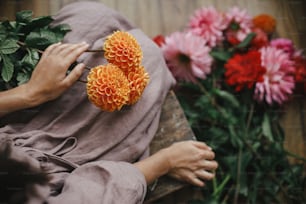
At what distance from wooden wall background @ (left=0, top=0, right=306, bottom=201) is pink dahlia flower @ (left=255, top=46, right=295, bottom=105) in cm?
10

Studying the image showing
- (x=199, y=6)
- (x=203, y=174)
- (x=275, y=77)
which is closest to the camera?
(x=203, y=174)

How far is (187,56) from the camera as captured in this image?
1.10 metres

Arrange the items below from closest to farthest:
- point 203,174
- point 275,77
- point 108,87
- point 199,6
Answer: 1. point 108,87
2. point 203,174
3. point 275,77
4. point 199,6

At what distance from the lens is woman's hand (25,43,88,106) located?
83 cm

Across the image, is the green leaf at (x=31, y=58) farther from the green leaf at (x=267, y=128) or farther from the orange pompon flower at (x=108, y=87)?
the green leaf at (x=267, y=128)

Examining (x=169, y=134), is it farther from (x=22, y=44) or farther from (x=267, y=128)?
(x=22, y=44)

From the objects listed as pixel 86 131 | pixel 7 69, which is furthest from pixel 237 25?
pixel 7 69

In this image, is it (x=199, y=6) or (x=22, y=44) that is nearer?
(x=22, y=44)

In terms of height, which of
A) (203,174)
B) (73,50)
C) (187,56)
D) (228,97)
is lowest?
(203,174)

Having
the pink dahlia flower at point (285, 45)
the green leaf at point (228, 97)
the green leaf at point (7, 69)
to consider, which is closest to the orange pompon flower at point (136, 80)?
the green leaf at point (7, 69)

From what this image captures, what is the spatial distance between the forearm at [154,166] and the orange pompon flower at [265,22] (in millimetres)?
463

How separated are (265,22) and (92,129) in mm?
577

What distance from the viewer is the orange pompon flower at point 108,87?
0.78 meters

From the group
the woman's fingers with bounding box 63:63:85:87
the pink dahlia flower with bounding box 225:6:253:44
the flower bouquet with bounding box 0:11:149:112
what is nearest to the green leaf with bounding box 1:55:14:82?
the flower bouquet with bounding box 0:11:149:112
